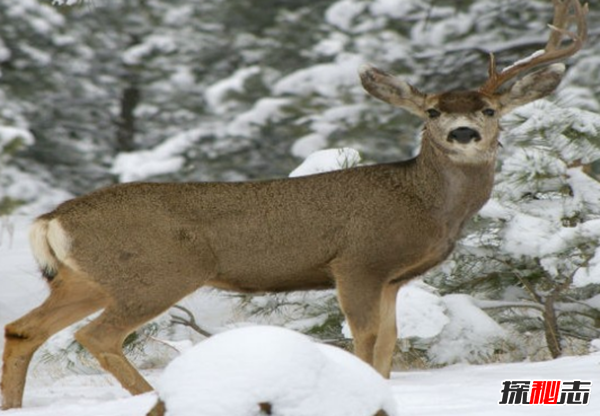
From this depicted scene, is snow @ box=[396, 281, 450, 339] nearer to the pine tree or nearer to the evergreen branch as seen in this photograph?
the pine tree

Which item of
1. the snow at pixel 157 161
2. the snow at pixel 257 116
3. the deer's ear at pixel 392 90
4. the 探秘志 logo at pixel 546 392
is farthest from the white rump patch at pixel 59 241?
the snow at pixel 257 116

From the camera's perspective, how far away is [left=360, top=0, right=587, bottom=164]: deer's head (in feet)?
19.3

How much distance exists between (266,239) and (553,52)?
194 cm

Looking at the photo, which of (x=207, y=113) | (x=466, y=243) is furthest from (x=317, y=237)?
(x=207, y=113)

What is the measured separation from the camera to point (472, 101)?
5902 mm

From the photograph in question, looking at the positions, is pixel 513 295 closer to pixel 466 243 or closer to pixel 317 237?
pixel 466 243

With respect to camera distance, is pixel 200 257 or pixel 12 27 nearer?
pixel 200 257

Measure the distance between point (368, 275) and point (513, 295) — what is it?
2.12 m

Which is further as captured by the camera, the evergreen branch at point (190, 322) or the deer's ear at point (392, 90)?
the evergreen branch at point (190, 322)

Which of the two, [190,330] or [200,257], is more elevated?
[200,257]

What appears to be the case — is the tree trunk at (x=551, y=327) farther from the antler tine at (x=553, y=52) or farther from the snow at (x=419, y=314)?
the antler tine at (x=553, y=52)

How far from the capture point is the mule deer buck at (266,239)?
5805 millimetres

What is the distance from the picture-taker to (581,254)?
7031 millimetres

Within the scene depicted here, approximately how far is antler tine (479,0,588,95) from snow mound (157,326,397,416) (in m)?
3.15
